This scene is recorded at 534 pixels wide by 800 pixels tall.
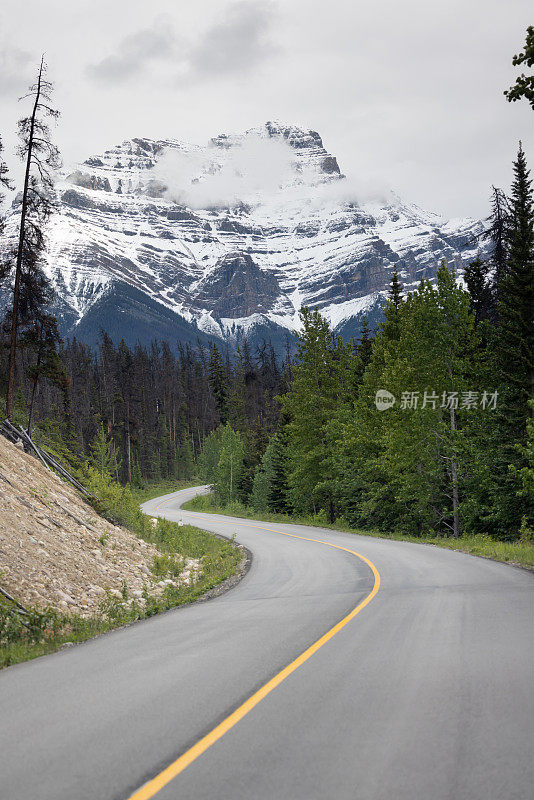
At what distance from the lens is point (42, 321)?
87.5 feet

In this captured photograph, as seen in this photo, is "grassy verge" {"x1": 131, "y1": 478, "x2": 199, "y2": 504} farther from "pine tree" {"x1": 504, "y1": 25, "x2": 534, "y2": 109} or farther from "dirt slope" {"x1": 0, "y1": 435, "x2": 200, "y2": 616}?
"pine tree" {"x1": 504, "y1": 25, "x2": 534, "y2": 109}

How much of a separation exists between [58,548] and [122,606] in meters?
2.93

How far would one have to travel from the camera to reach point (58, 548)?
45.2 ft

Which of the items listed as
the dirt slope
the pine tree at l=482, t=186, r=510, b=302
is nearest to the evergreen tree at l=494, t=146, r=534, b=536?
the pine tree at l=482, t=186, r=510, b=302

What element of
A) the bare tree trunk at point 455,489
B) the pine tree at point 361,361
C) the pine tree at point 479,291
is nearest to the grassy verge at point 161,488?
the pine tree at point 361,361

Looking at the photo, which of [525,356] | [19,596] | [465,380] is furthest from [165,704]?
[465,380]

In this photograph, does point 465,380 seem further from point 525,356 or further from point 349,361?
point 349,361

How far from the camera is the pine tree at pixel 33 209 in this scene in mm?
23953

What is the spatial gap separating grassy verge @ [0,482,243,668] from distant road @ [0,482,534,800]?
771 mm

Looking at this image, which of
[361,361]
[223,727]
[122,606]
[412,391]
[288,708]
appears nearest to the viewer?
[223,727]

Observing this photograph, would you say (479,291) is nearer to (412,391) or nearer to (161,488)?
(412,391)

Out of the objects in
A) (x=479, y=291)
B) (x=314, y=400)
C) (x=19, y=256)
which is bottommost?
(x=314, y=400)

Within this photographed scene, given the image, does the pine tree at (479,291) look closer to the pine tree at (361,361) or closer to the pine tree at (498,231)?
the pine tree at (498,231)

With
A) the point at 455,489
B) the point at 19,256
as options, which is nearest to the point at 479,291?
the point at 455,489
